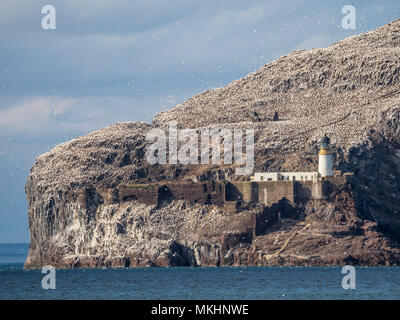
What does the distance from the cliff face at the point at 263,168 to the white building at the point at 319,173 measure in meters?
3.74

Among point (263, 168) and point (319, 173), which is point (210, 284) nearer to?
point (319, 173)

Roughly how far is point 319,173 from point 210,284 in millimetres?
32745

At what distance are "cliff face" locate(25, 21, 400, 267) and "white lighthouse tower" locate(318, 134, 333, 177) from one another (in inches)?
139

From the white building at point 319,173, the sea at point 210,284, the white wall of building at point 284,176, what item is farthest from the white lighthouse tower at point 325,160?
the sea at point 210,284

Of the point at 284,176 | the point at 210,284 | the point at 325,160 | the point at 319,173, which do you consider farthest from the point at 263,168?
the point at 210,284

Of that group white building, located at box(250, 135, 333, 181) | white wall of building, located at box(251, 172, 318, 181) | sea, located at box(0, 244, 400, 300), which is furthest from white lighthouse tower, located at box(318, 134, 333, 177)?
sea, located at box(0, 244, 400, 300)

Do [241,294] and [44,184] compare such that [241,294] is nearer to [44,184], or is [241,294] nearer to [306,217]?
[306,217]

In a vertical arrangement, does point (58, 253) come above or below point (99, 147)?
below

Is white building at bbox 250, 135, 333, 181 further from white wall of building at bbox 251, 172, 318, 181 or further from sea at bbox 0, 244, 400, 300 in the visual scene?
sea at bbox 0, 244, 400, 300

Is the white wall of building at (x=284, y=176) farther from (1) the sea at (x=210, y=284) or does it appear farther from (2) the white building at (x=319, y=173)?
(1) the sea at (x=210, y=284)

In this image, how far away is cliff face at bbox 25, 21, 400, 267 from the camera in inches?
4980

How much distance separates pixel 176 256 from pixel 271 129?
90.3ft
